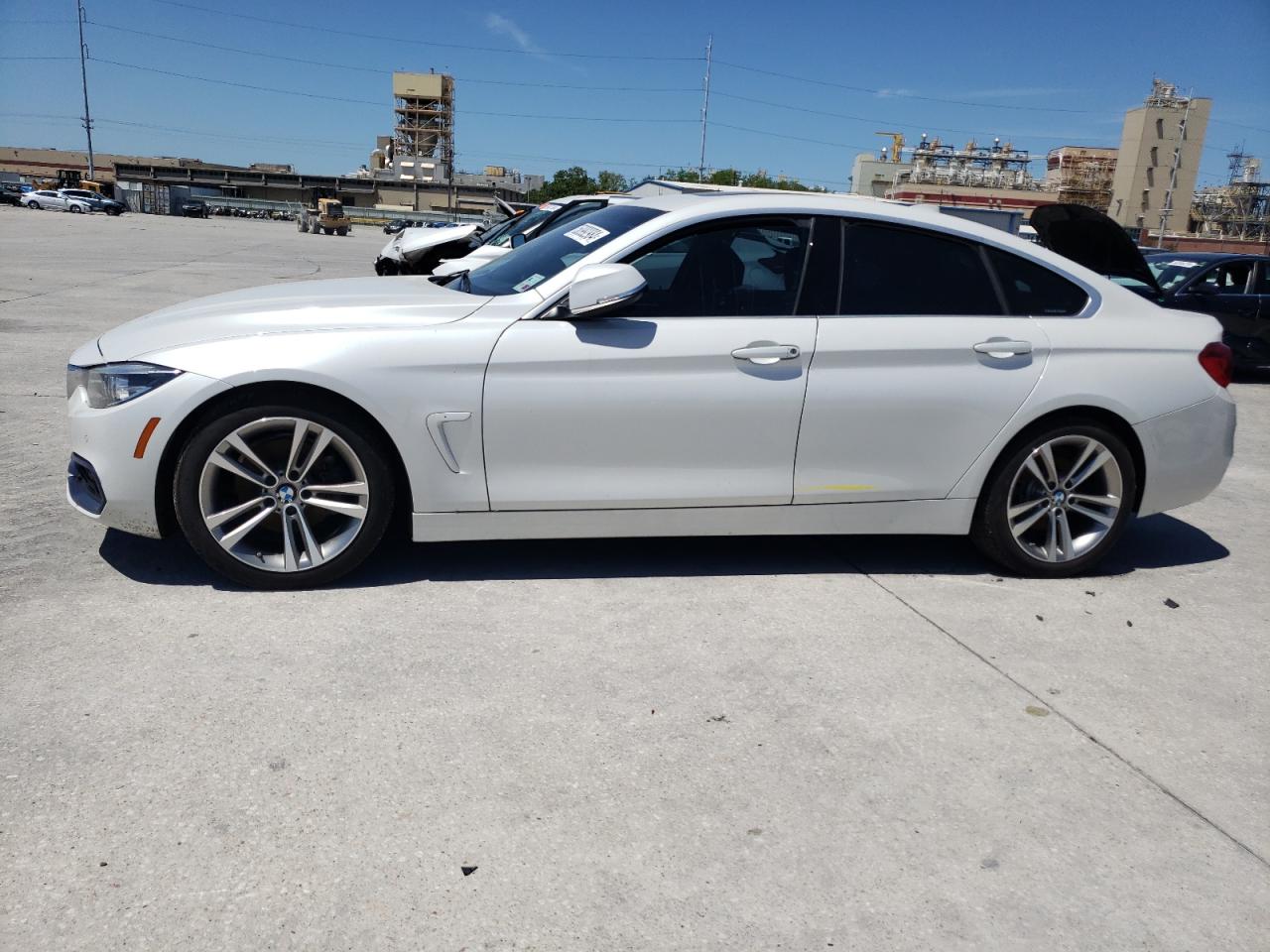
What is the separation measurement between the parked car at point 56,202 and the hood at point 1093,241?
69887mm

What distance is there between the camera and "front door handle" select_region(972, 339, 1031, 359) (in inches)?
165

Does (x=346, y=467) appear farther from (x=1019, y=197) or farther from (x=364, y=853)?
(x=1019, y=197)

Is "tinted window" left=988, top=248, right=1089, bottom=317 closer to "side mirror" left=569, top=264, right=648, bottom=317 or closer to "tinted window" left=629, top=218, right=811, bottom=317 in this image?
"tinted window" left=629, top=218, right=811, bottom=317

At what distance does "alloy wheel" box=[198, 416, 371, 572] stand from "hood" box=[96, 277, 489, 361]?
397mm

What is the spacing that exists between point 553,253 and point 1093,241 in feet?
17.6

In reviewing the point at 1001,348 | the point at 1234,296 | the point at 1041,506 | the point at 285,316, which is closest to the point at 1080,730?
the point at 1041,506

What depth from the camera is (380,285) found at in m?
4.51

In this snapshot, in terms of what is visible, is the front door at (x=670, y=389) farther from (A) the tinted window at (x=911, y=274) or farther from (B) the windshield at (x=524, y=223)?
(B) the windshield at (x=524, y=223)

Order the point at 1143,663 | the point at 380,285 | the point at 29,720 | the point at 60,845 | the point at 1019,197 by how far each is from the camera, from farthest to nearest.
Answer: the point at 1019,197 < the point at 380,285 < the point at 1143,663 < the point at 29,720 < the point at 60,845

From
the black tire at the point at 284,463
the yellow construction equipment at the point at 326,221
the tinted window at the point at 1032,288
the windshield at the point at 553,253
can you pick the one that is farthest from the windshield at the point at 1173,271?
the yellow construction equipment at the point at 326,221

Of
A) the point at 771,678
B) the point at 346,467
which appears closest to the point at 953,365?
the point at 771,678

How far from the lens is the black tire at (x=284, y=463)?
3.63 m

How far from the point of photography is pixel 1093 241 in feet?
25.5

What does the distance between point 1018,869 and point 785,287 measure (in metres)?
2.45
